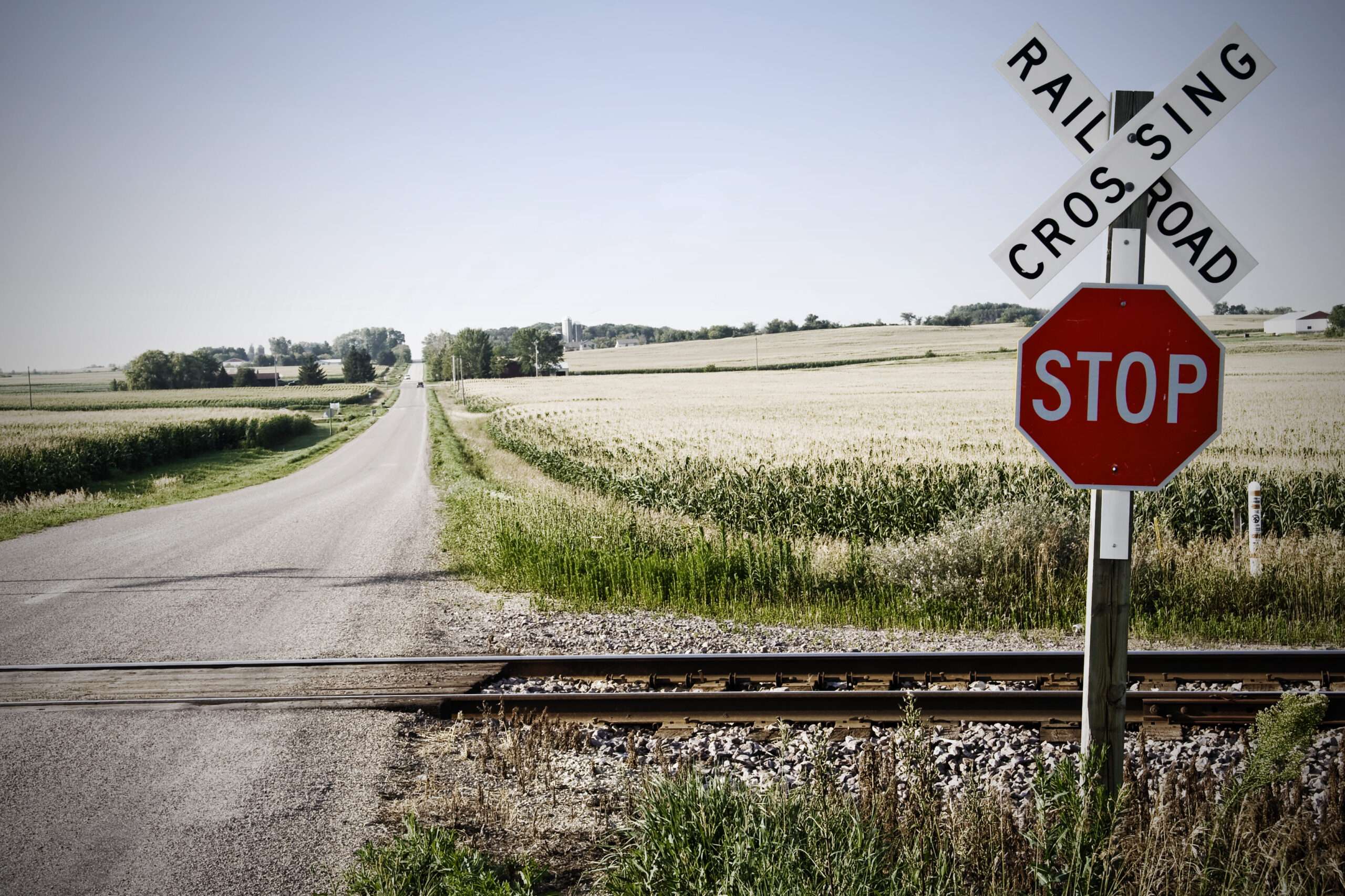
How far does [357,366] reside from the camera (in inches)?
4537

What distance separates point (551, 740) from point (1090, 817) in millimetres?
3448

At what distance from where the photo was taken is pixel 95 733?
19.4 ft

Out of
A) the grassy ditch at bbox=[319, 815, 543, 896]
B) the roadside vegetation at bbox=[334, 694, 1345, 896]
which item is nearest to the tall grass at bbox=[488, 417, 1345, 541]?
the roadside vegetation at bbox=[334, 694, 1345, 896]

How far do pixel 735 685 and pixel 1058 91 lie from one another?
482cm

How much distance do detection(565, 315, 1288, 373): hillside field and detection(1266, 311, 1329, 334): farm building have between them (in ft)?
Result: 17.0

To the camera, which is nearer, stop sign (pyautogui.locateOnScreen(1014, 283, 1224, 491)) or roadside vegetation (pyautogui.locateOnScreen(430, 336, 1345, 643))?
stop sign (pyautogui.locateOnScreen(1014, 283, 1224, 491))

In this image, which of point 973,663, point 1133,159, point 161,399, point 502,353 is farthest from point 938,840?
point 502,353

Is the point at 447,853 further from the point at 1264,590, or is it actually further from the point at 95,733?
the point at 1264,590

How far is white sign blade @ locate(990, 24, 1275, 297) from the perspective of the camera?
3.32 meters

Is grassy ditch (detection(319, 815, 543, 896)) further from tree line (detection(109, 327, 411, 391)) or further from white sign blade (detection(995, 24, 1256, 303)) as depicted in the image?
tree line (detection(109, 327, 411, 391))

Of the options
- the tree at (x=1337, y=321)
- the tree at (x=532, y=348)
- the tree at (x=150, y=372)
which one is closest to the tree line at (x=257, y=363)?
the tree at (x=150, y=372)

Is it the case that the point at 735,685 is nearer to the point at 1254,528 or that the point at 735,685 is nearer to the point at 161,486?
the point at 1254,528

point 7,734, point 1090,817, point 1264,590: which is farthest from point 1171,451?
point 7,734

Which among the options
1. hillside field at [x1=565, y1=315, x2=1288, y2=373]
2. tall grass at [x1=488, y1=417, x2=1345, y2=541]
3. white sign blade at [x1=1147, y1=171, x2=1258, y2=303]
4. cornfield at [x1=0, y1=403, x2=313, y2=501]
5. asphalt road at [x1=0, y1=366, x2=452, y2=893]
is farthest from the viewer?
hillside field at [x1=565, y1=315, x2=1288, y2=373]
